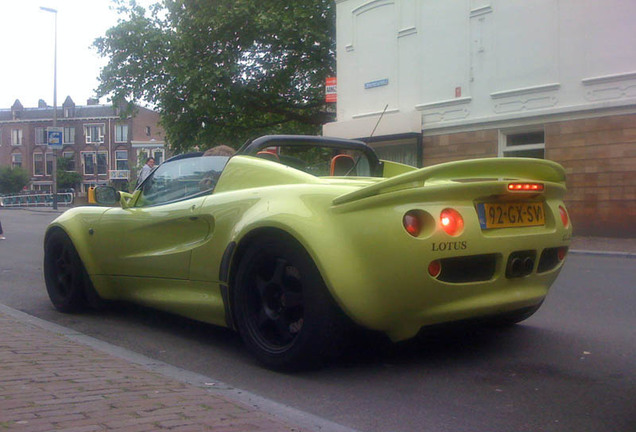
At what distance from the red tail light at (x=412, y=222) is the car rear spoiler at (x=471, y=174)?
0.52 feet

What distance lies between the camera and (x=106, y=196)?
19.5 ft

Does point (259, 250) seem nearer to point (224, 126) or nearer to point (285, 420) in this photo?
point (285, 420)

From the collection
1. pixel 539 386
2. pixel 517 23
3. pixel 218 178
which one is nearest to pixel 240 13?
pixel 517 23

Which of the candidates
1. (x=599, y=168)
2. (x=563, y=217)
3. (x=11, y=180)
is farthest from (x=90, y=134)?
(x=563, y=217)

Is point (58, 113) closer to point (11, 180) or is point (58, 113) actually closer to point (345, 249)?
point (11, 180)

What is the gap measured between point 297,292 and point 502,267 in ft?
3.72

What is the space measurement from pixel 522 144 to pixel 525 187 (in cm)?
1512

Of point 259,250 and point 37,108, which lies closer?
point 259,250

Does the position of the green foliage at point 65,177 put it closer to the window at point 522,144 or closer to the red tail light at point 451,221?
the window at point 522,144

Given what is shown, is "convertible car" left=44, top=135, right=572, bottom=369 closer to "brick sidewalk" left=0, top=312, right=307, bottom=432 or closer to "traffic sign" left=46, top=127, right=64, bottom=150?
"brick sidewalk" left=0, top=312, right=307, bottom=432

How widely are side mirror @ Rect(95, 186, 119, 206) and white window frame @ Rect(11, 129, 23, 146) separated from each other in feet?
283

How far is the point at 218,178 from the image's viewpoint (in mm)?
4891

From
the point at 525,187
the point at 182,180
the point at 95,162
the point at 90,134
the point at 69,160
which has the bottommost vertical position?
the point at 525,187

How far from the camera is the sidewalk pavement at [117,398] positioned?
2.90 meters
